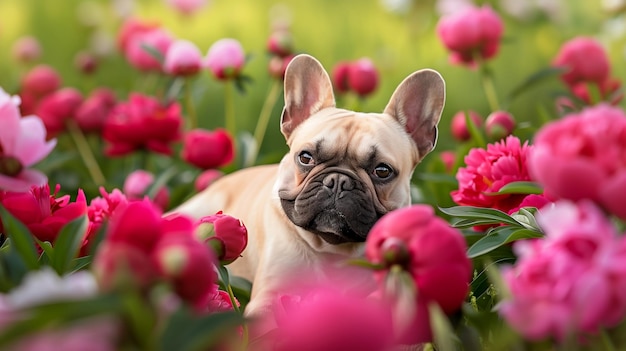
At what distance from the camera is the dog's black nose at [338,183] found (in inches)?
43.8

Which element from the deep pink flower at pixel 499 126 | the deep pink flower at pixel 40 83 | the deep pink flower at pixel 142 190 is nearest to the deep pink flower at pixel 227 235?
the deep pink flower at pixel 499 126

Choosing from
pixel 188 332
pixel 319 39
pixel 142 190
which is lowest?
pixel 319 39

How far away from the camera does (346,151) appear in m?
1.17

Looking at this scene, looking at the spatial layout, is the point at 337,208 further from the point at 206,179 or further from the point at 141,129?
the point at 141,129

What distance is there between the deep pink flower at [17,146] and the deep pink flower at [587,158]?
0.45 metres

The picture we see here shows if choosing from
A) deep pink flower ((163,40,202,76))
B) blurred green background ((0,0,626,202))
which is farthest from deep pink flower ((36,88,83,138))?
blurred green background ((0,0,626,202))

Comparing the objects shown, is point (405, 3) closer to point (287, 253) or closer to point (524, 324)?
point (287, 253)

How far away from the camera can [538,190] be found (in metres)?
1.00

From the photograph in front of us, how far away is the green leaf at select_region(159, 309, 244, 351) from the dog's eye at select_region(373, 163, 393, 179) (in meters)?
0.68

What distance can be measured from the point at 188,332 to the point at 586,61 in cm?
157

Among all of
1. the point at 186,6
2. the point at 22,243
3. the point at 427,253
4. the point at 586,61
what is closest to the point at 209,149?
the point at 586,61

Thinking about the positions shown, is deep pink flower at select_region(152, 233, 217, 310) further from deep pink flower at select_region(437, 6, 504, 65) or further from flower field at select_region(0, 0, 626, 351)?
deep pink flower at select_region(437, 6, 504, 65)

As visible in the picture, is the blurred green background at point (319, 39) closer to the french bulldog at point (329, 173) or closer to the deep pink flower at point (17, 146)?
the french bulldog at point (329, 173)

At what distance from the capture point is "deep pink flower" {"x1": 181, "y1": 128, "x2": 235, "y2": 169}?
1683 mm
